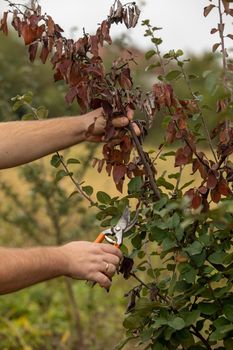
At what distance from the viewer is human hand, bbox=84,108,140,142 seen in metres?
2.67

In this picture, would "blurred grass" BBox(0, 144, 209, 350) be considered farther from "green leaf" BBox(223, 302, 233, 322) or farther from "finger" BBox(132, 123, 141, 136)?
"green leaf" BBox(223, 302, 233, 322)

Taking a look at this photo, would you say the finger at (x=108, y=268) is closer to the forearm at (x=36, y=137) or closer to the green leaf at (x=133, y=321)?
the green leaf at (x=133, y=321)

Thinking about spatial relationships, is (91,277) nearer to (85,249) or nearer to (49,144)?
(85,249)

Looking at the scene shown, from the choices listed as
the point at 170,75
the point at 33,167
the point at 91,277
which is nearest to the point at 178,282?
the point at 91,277

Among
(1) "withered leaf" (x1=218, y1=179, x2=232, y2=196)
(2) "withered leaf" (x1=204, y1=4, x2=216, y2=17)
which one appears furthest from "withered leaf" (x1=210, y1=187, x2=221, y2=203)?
(2) "withered leaf" (x1=204, y1=4, x2=216, y2=17)

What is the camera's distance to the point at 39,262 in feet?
8.25

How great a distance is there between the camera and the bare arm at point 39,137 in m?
3.01

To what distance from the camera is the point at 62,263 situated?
253 centimetres

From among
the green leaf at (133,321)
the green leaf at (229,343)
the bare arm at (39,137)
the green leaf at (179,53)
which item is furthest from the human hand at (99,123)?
the green leaf at (229,343)

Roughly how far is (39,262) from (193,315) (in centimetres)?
47

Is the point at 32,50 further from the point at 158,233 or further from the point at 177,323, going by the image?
the point at 177,323

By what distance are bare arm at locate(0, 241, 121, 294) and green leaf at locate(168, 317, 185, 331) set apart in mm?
208

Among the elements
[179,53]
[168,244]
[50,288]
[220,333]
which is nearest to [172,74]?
[179,53]

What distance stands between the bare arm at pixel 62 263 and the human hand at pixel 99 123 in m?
0.38
